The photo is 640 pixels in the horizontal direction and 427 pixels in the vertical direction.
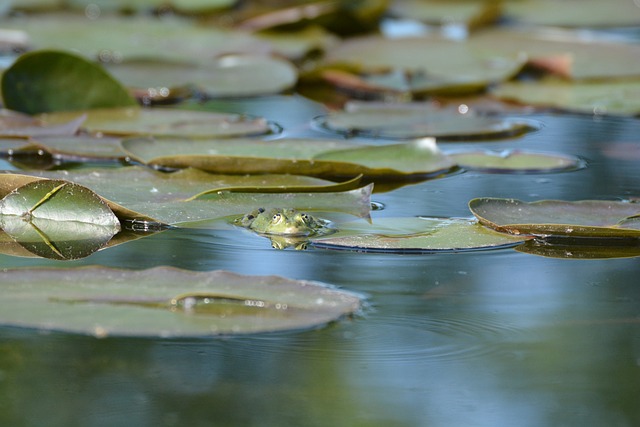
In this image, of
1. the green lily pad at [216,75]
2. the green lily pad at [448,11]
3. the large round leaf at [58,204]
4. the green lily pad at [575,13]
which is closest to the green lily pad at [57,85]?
the green lily pad at [216,75]

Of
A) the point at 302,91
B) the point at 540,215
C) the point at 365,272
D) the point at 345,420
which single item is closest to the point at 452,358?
the point at 345,420

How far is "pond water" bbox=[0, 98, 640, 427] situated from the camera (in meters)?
1.35

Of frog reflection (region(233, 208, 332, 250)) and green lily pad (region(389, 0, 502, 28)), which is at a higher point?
frog reflection (region(233, 208, 332, 250))

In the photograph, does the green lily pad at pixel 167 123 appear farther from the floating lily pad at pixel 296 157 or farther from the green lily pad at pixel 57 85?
the floating lily pad at pixel 296 157

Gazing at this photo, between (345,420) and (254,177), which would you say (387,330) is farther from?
(254,177)

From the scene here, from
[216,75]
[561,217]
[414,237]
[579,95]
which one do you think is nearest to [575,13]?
[579,95]

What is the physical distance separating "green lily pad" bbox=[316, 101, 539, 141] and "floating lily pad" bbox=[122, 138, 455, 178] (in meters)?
0.35

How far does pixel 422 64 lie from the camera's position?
13.5 ft

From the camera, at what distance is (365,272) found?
1.88 m

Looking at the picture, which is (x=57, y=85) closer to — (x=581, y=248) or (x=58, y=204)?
(x=58, y=204)

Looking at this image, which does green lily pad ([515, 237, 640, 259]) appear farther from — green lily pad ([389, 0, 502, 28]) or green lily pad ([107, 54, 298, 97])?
green lily pad ([389, 0, 502, 28])

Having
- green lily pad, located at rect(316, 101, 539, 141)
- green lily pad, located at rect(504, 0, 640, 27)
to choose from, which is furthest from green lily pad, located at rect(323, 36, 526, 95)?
green lily pad, located at rect(504, 0, 640, 27)

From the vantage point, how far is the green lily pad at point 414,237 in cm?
199

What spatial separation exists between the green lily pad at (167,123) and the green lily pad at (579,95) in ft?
3.49
